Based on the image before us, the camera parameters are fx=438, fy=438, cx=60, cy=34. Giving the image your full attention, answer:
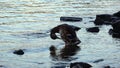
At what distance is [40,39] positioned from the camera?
2767 cm

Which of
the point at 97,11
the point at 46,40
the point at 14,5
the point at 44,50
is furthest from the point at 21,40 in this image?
the point at 14,5

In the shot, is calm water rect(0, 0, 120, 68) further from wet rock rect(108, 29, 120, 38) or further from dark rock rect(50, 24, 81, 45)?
dark rock rect(50, 24, 81, 45)

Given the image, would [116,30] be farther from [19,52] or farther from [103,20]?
[19,52]

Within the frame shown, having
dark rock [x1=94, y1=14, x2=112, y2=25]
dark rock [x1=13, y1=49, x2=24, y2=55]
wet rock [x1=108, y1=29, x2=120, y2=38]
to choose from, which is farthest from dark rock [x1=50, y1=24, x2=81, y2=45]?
dark rock [x1=94, y1=14, x2=112, y2=25]

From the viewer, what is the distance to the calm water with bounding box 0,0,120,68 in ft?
70.9

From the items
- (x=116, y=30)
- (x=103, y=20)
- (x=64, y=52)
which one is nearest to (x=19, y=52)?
(x=64, y=52)

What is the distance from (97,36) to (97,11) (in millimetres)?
17607

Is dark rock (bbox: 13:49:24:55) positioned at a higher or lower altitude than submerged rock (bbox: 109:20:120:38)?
higher

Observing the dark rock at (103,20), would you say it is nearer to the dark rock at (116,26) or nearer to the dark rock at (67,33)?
the dark rock at (116,26)

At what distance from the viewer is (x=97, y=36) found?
95.0 ft

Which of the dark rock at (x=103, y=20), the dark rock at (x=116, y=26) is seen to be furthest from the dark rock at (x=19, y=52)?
the dark rock at (x=103, y=20)

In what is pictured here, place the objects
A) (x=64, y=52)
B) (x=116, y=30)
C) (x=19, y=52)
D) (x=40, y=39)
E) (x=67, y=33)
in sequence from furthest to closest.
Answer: (x=116, y=30) < (x=40, y=39) < (x=67, y=33) < (x=64, y=52) < (x=19, y=52)

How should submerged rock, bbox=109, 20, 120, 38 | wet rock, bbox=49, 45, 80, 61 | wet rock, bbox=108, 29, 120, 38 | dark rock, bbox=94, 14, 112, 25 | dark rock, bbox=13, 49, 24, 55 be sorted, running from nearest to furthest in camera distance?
wet rock, bbox=49, 45, 80, 61, dark rock, bbox=13, 49, 24, 55, wet rock, bbox=108, 29, 120, 38, submerged rock, bbox=109, 20, 120, 38, dark rock, bbox=94, 14, 112, 25

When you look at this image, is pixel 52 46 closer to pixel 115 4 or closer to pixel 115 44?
pixel 115 44
